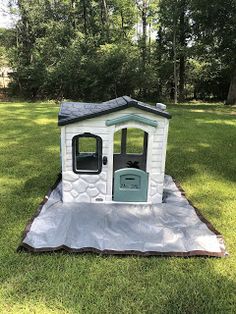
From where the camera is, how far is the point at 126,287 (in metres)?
2.88

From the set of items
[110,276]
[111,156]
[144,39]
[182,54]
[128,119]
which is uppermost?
[144,39]

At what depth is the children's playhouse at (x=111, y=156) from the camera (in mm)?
4375

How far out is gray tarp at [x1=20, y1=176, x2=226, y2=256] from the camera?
344 centimetres

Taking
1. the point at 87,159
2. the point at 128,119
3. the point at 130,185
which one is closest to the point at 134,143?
the point at 87,159

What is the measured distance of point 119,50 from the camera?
55.5 feet

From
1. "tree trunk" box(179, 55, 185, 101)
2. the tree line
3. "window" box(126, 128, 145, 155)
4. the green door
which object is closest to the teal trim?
the green door

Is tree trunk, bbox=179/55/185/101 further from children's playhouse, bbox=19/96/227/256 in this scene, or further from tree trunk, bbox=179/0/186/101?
children's playhouse, bbox=19/96/227/256

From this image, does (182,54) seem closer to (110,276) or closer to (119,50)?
(119,50)

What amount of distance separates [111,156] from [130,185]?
51cm

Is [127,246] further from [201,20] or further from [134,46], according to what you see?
[134,46]

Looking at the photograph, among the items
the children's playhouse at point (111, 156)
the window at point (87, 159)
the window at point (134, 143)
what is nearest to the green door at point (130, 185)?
the children's playhouse at point (111, 156)

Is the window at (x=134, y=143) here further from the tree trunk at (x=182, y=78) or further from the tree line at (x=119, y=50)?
the tree trunk at (x=182, y=78)

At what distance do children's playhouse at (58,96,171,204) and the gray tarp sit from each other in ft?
0.57

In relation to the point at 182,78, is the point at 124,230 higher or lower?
lower
